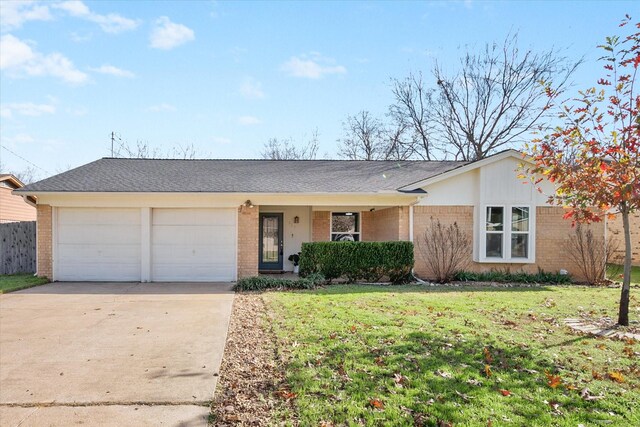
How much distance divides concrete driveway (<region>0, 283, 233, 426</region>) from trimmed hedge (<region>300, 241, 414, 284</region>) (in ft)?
9.82

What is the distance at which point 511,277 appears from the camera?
40.7 ft

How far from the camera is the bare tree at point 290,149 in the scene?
37062 mm

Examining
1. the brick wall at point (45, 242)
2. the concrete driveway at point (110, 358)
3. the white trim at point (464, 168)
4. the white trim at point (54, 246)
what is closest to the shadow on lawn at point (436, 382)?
the concrete driveway at point (110, 358)

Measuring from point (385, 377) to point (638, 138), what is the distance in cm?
561

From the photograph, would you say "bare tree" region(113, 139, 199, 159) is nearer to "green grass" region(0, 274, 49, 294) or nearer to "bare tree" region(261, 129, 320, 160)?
"bare tree" region(261, 129, 320, 160)

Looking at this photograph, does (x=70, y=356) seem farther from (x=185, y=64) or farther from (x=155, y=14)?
(x=185, y=64)

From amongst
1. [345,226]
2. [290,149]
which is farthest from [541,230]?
[290,149]

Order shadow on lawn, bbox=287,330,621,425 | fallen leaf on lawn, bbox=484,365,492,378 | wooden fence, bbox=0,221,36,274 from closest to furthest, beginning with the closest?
shadow on lawn, bbox=287,330,621,425 → fallen leaf on lawn, bbox=484,365,492,378 → wooden fence, bbox=0,221,36,274

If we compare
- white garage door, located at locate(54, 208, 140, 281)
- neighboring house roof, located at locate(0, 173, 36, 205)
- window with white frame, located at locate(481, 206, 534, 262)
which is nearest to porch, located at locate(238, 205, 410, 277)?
window with white frame, located at locate(481, 206, 534, 262)

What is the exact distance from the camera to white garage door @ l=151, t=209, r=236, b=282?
1250cm

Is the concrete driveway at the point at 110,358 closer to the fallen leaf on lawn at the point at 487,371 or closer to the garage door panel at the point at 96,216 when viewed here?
the fallen leaf on lawn at the point at 487,371

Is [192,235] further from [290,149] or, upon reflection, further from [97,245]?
[290,149]

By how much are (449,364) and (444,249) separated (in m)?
8.19

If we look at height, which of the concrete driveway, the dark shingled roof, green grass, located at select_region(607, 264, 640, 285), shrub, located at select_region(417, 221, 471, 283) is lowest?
green grass, located at select_region(607, 264, 640, 285)
